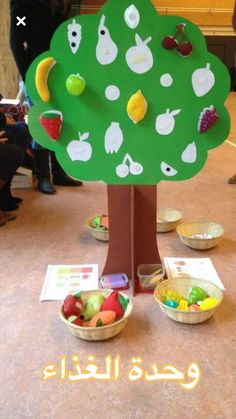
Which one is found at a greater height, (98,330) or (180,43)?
(180,43)

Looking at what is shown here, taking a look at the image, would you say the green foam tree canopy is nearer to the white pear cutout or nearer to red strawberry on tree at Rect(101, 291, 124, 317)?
the white pear cutout

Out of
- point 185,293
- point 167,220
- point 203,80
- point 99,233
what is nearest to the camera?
point 203,80

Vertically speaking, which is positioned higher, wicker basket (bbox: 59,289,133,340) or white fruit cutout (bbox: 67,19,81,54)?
white fruit cutout (bbox: 67,19,81,54)

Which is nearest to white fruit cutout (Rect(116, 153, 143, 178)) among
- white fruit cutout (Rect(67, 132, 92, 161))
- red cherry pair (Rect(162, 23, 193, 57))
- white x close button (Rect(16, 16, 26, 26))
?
white fruit cutout (Rect(67, 132, 92, 161))

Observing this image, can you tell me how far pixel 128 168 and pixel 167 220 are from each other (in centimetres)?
71

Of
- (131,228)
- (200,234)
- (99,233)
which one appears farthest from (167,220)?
(131,228)

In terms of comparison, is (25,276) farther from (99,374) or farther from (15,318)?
(99,374)

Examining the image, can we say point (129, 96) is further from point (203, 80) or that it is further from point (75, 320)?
point (75, 320)

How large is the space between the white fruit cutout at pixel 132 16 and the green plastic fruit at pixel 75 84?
8.4 inches

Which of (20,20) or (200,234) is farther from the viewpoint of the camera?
(20,20)

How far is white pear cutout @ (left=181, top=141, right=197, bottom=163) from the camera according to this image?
4.26ft

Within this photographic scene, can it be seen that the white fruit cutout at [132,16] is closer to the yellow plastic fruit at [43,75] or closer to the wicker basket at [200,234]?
the yellow plastic fruit at [43,75]

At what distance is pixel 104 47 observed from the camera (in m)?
1.22

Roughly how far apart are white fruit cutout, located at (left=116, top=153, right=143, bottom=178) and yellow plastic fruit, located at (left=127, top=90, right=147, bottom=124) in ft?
0.46
